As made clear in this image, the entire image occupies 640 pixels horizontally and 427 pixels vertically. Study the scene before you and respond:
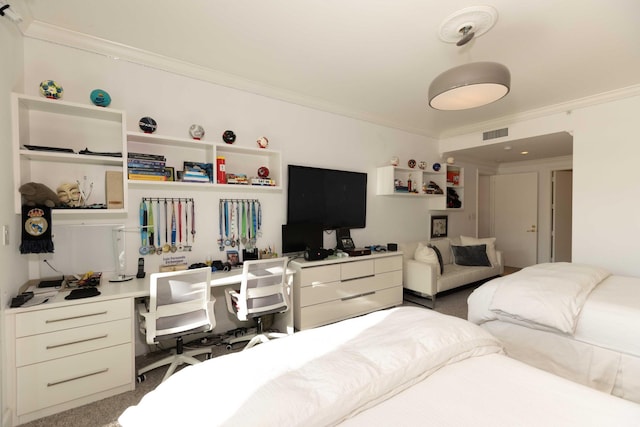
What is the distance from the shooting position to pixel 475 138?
173 inches

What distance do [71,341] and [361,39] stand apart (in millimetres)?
2920

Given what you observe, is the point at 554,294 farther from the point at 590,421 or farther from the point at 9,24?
the point at 9,24

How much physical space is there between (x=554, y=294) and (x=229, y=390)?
2280 millimetres

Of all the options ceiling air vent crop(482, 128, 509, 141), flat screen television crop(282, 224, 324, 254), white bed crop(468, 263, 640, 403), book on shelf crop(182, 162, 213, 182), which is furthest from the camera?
ceiling air vent crop(482, 128, 509, 141)

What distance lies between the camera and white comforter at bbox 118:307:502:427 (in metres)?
0.86

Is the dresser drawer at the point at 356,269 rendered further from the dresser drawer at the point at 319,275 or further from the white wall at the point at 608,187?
the white wall at the point at 608,187

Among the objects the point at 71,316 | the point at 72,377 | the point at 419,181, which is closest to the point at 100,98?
the point at 71,316

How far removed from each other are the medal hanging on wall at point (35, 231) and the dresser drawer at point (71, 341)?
1.79 feet

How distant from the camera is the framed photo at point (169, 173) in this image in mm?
2457

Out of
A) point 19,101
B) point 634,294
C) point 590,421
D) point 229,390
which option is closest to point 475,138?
point 634,294

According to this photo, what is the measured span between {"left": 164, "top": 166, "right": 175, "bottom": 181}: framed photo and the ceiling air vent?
426 centimetres

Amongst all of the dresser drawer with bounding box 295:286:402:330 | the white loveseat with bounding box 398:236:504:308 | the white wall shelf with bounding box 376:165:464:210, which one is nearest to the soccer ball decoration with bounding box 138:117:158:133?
the dresser drawer with bounding box 295:286:402:330

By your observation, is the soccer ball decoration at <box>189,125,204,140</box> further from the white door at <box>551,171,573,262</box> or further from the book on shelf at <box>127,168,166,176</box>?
the white door at <box>551,171,573,262</box>

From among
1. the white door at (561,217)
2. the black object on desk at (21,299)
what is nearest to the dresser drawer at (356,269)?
the black object on desk at (21,299)
